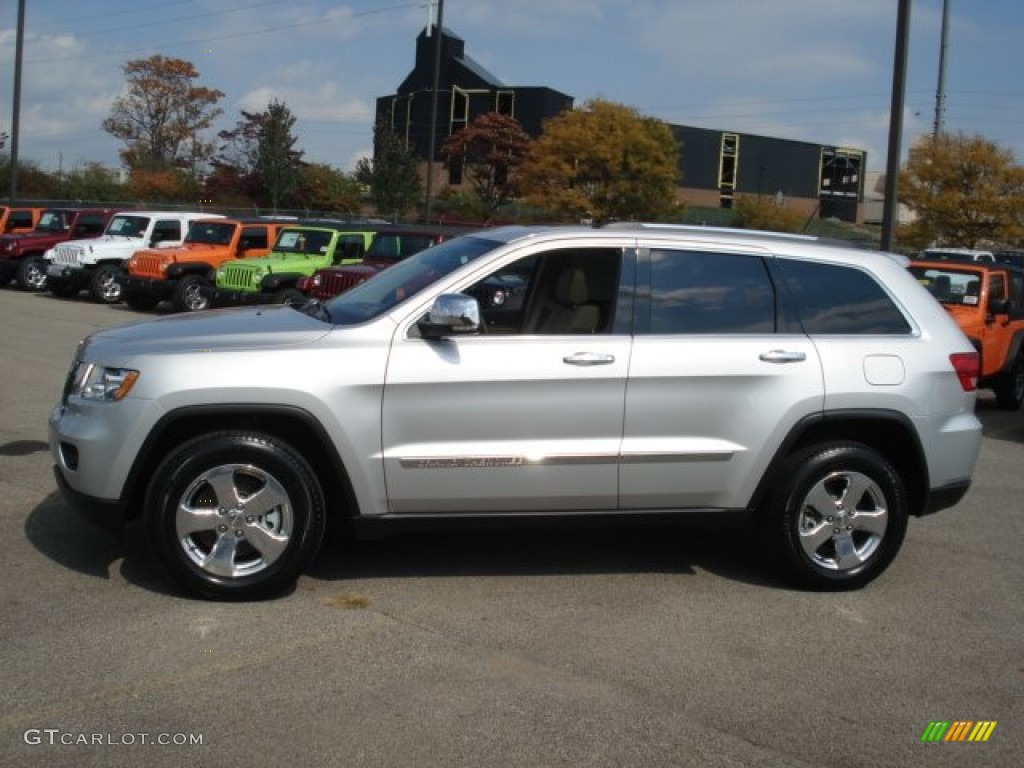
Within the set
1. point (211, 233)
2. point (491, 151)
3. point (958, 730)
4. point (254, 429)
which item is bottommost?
point (958, 730)

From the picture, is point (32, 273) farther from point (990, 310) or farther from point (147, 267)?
point (990, 310)

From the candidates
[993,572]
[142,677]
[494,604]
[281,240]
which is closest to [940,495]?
[993,572]

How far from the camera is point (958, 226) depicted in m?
33.5

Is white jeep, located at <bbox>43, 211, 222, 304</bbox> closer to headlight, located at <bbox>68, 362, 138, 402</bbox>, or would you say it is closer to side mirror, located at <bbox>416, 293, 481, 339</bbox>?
headlight, located at <bbox>68, 362, 138, 402</bbox>

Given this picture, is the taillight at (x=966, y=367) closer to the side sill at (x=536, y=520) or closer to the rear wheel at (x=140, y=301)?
the side sill at (x=536, y=520)

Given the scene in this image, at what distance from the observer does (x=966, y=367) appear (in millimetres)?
5914

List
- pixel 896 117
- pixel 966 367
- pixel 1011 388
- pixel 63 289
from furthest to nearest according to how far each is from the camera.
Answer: pixel 63 289, pixel 896 117, pixel 1011 388, pixel 966 367

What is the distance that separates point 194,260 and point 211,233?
110 cm

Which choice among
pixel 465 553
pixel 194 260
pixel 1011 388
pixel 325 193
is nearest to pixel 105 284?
pixel 194 260

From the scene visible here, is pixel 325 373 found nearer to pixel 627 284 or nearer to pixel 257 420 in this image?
pixel 257 420

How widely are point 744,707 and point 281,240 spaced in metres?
17.1

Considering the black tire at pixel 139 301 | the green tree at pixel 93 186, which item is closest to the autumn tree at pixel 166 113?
the green tree at pixel 93 186

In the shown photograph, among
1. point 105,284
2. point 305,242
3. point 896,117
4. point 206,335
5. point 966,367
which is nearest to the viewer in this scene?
point 206,335

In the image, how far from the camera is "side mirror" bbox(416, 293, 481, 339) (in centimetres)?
511
